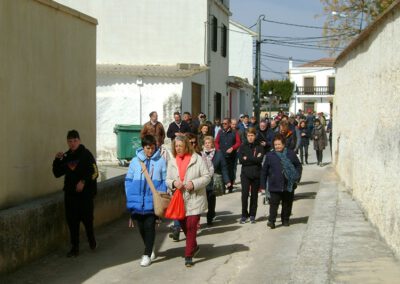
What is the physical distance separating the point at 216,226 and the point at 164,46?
614 inches

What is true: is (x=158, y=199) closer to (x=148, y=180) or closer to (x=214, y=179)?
(x=148, y=180)

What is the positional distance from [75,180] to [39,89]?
1.49m

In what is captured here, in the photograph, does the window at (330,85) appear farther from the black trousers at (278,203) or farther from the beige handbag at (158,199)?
the beige handbag at (158,199)

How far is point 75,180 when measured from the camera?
8328 mm

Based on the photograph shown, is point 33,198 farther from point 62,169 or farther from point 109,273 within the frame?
point 109,273

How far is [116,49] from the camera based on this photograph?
25188mm

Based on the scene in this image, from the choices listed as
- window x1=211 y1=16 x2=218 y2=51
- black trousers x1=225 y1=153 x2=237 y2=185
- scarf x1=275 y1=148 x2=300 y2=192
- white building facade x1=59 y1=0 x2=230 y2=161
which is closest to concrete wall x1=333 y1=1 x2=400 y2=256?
scarf x1=275 y1=148 x2=300 y2=192

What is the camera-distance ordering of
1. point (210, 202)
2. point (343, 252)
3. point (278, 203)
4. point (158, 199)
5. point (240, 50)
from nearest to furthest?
1. point (343, 252)
2. point (158, 199)
3. point (278, 203)
4. point (210, 202)
5. point (240, 50)

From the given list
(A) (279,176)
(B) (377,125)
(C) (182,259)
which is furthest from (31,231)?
(B) (377,125)

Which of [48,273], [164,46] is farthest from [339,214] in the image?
[164,46]

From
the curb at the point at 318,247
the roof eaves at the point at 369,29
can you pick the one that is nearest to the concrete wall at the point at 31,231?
the curb at the point at 318,247

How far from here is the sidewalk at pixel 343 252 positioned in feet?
19.7

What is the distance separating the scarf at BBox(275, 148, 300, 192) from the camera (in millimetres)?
10047

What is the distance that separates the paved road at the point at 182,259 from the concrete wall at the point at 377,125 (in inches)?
48.0
